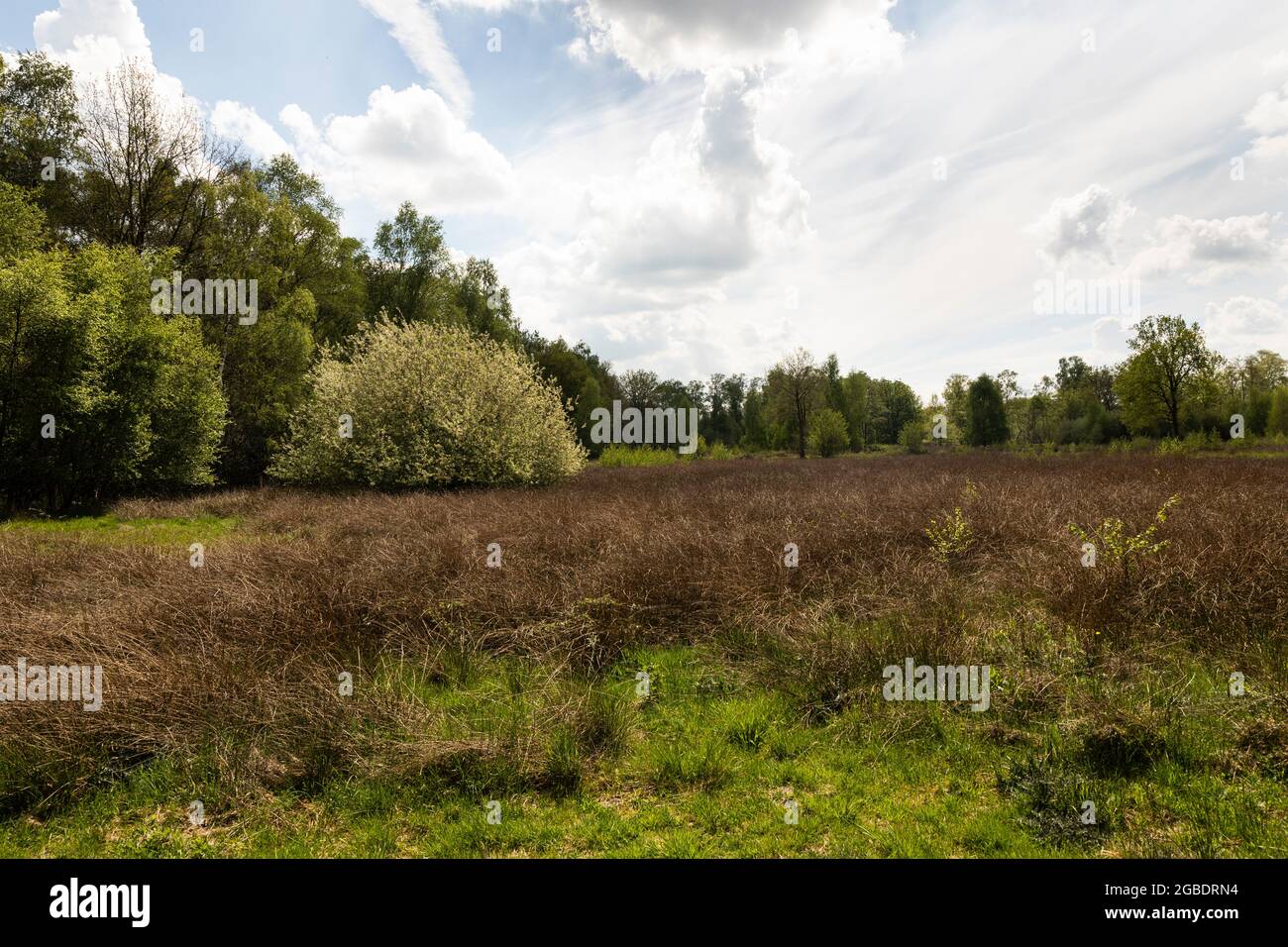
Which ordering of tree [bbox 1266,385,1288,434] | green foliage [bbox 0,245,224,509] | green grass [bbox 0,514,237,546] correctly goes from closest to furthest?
green grass [bbox 0,514,237,546], green foliage [bbox 0,245,224,509], tree [bbox 1266,385,1288,434]

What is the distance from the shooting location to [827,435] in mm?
45469

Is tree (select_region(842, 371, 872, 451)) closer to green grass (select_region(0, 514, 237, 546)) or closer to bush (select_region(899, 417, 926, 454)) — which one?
bush (select_region(899, 417, 926, 454))

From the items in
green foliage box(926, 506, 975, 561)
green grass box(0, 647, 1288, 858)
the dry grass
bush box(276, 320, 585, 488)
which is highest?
bush box(276, 320, 585, 488)

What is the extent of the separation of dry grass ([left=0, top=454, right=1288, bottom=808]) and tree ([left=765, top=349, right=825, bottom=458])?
39.5m

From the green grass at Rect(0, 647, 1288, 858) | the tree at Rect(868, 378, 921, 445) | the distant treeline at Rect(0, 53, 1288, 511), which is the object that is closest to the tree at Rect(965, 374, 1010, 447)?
the distant treeline at Rect(0, 53, 1288, 511)

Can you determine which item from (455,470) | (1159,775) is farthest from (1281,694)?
(455,470)

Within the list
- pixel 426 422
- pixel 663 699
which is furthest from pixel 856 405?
pixel 663 699

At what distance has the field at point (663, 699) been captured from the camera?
3.13 m

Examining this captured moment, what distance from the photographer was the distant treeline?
1421cm

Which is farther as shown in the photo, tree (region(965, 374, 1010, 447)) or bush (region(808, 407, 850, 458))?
bush (region(808, 407, 850, 458))

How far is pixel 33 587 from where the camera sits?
6.75 m

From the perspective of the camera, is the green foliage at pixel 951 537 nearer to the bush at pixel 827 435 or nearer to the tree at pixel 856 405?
the bush at pixel 827 435

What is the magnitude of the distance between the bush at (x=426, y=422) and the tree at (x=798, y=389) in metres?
30.7

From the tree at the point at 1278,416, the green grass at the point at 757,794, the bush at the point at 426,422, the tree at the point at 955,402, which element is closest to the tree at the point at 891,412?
the tree at the point at 955,402
